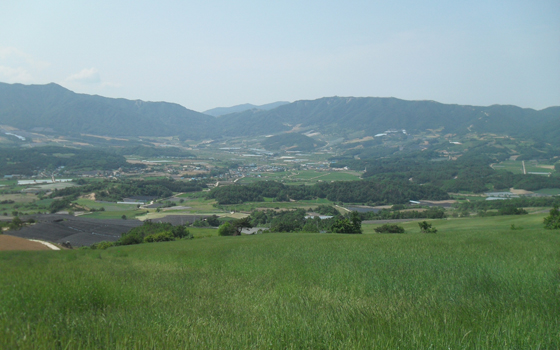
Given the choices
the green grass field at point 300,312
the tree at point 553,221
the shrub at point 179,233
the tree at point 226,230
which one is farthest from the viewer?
the tree at point 226,230

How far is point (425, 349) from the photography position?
295 cm

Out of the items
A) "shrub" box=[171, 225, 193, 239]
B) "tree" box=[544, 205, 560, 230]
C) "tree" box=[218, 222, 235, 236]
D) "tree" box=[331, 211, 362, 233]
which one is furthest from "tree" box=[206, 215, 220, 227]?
"tree" box=[544, 205, 560, 230]

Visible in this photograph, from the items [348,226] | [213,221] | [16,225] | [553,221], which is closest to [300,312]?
[553,221]

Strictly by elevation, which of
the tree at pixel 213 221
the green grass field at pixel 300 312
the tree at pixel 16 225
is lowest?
the tree at pixel 213 221

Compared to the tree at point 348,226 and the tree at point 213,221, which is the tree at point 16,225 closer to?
the tree at point 213,221

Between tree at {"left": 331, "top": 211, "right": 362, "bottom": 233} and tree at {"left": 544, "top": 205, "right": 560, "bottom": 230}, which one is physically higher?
tree at {"left": 544, "top": 205, "right": 560, "bottom": 230}

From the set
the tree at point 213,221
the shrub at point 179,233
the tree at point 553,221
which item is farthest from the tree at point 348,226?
the tree at point 213,221

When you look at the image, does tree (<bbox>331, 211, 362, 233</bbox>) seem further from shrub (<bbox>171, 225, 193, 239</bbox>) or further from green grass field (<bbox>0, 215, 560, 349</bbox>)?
green grass field (<bbox>0, 215, 560, 349</bbox>)

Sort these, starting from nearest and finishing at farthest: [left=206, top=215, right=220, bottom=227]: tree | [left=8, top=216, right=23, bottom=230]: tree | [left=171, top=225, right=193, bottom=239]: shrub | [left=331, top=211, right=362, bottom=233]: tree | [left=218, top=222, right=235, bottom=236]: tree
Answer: [left=331, top=211, right=362, bottom=233]: tree, [left=171, top=225, right=193, bottom=239]: shrub, [left=8, top=216, right=23, bottom=230]: tree, [left=218, top=222, right=235, bottom=236]: tree, [left=206, top=215, right=220, bottom=227]: tree

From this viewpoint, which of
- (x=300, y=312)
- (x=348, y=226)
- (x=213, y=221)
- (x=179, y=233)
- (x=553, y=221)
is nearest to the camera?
(x=300, y=312)

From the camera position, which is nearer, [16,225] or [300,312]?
[300,312]

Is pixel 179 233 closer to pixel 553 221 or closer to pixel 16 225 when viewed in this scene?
pixel 16 225

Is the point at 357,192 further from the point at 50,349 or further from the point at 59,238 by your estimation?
the point at 50,349

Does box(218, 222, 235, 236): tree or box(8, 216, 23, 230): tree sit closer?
box(8, 216, 23, 230): tree
